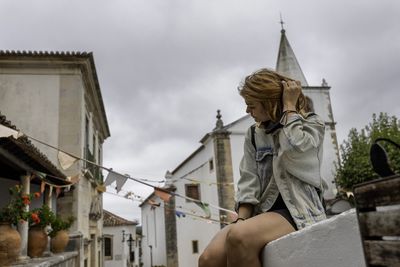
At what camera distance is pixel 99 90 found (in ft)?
43.7

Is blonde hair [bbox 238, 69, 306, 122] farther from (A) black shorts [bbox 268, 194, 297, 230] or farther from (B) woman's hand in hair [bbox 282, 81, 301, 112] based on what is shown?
(A) black shorts [bbox 268, 194, 297, 230]

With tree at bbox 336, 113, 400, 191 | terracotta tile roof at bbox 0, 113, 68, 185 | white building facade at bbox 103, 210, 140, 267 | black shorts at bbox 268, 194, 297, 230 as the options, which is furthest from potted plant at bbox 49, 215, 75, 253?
white building facade at bbox 103, 210, 140, 267

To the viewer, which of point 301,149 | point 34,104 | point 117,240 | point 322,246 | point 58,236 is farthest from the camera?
point 117,240

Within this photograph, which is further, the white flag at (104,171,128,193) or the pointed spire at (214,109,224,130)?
the pointed spire at (214,109,224,130)

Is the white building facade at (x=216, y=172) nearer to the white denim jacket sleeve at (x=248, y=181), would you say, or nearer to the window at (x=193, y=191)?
the window at (x=193, y=191)

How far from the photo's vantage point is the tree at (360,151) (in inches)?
679

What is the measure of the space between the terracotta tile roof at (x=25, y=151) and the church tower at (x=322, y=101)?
15.7 metres

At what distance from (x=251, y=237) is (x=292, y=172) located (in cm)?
36

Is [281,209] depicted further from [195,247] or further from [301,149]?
[195,247]

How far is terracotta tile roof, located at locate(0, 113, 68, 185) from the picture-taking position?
17.2ft

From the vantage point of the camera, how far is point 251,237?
1629 mm

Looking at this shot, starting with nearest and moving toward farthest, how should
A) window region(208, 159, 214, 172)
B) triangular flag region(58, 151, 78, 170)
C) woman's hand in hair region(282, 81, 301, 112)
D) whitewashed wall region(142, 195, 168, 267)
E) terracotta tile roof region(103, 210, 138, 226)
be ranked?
woman's hand in hair region(282, 81, 301, 112) → triangular flag region(58, 151, 78, 170) → window region(208, 159, 214, 172) → whitewashed wall region(142, 195, 168, 267) → terracotta tile roof region(103, 210, 138, 226)

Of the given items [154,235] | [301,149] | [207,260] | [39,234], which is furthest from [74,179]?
[154,235]

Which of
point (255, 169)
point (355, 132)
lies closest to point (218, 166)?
point (355, 132)
